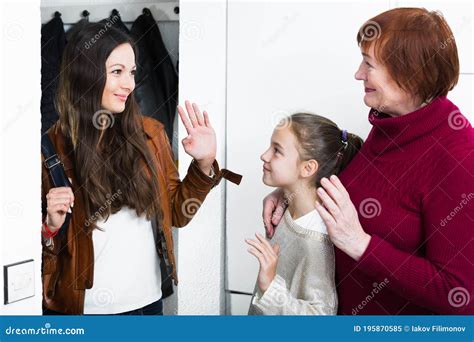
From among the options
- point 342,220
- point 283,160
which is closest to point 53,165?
point 283,160

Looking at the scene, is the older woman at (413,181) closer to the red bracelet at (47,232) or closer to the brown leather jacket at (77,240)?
the brown leather jacket at (77,240)

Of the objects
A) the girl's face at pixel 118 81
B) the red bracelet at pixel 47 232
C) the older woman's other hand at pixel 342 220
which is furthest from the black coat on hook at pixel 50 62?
the older woman's other hand at pixel 342 220

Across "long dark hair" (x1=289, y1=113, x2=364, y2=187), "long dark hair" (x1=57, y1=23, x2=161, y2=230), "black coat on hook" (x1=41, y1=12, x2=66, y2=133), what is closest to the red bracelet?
"long dark hair" (x1=57, y1=23, x2=161, y2=230)

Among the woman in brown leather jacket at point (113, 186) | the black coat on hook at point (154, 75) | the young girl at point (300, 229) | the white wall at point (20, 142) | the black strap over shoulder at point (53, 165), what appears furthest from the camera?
the black coat on hook at point (154, 75)

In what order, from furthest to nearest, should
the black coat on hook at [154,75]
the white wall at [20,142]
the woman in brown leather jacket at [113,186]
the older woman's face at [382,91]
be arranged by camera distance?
the black coat on hook at [154,75], the woman in brown leather jacket at [113,186], the older woman's face at [382,91], the white wall at [20,142]

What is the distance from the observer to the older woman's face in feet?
3.48

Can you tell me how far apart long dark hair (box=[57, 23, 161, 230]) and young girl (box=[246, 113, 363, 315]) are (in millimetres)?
379

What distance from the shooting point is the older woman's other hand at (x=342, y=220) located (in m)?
1.00

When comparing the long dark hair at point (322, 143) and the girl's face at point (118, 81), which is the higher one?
the girl's face at point (118, 81)

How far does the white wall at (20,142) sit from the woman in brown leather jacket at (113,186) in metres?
0.38

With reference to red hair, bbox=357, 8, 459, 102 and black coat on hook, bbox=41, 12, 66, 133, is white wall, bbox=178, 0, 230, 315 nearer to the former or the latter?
black coat on hook, bbox=41, 12, 66, 133

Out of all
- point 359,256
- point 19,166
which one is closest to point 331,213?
point 359,256

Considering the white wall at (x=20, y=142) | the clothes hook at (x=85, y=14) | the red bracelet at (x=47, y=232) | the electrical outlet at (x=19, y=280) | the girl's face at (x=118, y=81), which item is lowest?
the electrical outlet at (x=19, y=280)

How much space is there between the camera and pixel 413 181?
1022 mm
